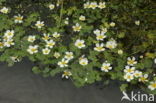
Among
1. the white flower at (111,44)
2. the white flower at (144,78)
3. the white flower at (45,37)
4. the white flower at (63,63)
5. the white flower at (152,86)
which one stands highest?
the white flower at (45,37)

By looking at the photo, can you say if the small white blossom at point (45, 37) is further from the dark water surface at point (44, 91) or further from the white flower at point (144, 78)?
the white flower at point (144, 78)

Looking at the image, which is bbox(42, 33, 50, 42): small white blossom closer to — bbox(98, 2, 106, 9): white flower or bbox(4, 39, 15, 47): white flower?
bbox(4, 39, 15, 47): white flower

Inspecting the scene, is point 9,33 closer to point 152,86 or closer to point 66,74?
point 66,74

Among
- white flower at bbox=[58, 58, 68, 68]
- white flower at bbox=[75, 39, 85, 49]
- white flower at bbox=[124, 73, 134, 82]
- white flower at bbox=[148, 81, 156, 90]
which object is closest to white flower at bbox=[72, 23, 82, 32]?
white flower at bbox=[75, 39, 85, 49]

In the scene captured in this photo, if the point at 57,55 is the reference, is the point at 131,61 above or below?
below

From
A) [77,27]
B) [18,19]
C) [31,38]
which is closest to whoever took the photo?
[31,38]

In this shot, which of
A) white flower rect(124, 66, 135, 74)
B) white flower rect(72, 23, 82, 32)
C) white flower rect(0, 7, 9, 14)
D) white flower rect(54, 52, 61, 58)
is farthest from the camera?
white flower rect(0, 7, 9, 14)

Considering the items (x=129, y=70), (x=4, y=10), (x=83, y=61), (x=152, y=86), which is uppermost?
(x=4, y=10)

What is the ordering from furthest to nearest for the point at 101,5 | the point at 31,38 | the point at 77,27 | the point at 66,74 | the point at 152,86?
the point at 101,5
the point at 77,27
the point at 31,38
the point at 66,74
the point at 152,86

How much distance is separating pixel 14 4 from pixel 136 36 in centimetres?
130

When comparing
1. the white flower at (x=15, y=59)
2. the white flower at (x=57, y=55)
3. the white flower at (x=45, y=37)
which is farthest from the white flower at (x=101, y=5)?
the white flower at (x=15, y=59)

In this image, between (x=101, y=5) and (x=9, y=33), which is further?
(x=101, y=5)

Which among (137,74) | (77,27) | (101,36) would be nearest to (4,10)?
(77,27)

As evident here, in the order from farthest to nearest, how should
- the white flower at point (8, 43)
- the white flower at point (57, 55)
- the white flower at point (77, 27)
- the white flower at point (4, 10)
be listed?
the white flower at point (4, 10), the white flower at point (77, 27), the white flower at point (8, 43), the white flower at point (57, 55)
